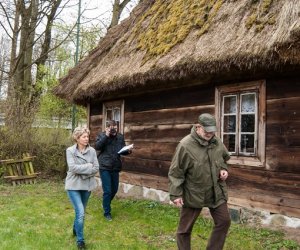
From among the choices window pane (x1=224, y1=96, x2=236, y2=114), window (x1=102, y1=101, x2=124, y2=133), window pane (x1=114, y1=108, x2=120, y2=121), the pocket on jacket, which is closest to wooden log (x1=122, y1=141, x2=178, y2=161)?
window (x1=102, y1=101, x2=124, y2=133)

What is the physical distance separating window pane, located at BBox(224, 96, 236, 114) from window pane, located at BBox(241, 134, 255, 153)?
480 millimetres

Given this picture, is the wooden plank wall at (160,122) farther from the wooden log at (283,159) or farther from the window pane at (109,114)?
the wooden log at (283,159)

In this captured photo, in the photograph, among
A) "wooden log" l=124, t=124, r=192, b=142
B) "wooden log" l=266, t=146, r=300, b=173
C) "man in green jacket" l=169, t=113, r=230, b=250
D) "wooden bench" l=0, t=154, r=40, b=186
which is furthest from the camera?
"wooden bench" l=0, t=154, r=40, b=186

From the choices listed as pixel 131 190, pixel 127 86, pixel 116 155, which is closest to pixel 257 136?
pixel 116 155

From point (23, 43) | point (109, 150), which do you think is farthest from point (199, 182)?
point (23, 43)

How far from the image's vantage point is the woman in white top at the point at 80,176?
566cm

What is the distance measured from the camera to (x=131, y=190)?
9.61 m

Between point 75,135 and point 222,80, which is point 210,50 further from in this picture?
point 75,135

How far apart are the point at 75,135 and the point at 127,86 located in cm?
320

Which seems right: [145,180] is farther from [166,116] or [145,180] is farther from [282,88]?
[282,88]

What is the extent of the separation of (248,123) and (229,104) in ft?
1.77

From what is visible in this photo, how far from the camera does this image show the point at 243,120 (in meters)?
6.84

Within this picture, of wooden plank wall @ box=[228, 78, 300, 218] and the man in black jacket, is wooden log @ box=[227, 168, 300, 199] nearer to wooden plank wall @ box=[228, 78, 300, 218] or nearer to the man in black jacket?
wooden plank wall @ box=[228, 78, 300, 218]

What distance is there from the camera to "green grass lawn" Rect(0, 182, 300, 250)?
19.0ft
